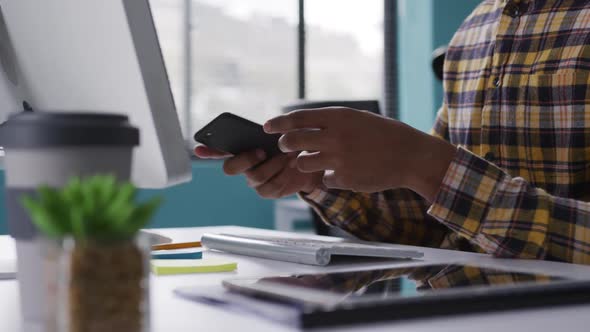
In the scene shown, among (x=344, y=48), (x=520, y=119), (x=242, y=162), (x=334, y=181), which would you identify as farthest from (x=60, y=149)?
(x=344, y=48)

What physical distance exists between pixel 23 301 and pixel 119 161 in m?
0.12

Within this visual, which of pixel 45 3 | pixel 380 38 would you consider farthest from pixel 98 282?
pixel 380 38

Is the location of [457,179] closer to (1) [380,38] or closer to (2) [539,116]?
(2) [539,116]

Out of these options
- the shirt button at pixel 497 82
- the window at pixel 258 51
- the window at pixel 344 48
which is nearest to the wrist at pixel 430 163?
the shirt button at pixel 497 82

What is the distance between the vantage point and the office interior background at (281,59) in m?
3.66

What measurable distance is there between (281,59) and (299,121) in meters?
3.24

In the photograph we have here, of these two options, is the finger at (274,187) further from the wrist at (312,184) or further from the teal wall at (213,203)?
the teal wall at (213,203)

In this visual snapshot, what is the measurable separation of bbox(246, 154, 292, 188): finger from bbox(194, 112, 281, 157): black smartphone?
50 millimetres

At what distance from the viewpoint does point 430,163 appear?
932 millimetres

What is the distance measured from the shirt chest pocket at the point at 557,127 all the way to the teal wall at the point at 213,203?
2.29m

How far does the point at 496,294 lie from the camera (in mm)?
584

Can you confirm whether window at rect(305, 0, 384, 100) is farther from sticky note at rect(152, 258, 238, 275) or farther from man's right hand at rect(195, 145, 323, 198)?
sticky note at rect(152, 258, 238, 275)

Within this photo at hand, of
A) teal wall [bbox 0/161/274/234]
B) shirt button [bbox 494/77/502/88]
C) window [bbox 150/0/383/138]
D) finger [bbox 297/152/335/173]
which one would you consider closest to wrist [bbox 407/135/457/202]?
finger [bbox 297/152/335/173]

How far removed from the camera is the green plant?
1.12 feet
